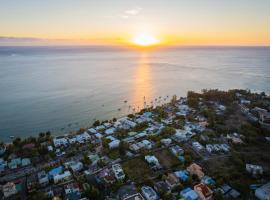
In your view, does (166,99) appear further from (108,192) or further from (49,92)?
(108,192)

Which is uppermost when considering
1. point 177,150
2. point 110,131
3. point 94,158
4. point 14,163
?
point 177,150

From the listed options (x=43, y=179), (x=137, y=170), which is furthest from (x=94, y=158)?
(x=43, y=179)

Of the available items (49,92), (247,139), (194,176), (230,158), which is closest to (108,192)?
(194,176)

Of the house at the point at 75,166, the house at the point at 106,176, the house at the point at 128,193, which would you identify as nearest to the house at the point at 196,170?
the house at the point at 128,193

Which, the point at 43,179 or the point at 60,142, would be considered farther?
the point at 60,142

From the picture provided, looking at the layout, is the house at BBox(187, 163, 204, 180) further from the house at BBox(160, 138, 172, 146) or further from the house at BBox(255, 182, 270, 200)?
the house at BBox(160, 138, 172, 146)

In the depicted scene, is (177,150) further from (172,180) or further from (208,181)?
(208,181)
